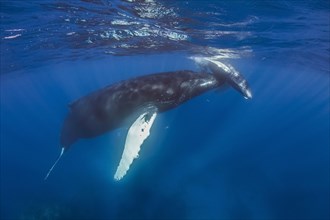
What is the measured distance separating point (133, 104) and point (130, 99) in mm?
209

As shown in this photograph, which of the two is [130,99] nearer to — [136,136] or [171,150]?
[136,136]

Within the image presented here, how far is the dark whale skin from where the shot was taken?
30.0 feet

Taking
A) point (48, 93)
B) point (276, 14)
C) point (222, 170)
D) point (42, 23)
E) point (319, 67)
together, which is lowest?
point (48, 93)

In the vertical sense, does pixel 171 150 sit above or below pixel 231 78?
below

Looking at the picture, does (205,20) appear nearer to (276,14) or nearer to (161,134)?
(276,14)

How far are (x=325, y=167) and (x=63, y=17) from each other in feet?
64.6

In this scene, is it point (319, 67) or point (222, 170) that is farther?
point (319, 67)

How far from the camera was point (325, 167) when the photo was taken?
20047mm

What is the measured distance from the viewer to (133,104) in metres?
9.22

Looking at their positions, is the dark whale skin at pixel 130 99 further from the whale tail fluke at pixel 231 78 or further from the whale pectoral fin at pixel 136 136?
the whale tail fluke at pixel 231 78

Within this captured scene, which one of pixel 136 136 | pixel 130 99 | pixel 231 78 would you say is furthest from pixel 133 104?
pixel 231 78

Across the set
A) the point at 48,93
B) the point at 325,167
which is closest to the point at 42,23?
the point at 325,167

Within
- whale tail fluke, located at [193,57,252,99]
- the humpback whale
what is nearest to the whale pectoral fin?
the humpback whale

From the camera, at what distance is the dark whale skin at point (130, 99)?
9156 mm
